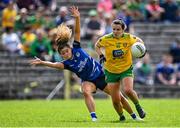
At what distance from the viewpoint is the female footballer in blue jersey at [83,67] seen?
15.6 metres

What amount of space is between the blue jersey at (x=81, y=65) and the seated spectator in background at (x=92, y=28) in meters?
12.6

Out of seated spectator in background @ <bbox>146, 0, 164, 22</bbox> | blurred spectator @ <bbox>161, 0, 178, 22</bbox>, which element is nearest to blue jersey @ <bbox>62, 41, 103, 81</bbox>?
seated spectator in background @ <bbox>146, 0, 164, 22</bbox>

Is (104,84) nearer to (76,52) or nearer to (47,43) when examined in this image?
(76,52)

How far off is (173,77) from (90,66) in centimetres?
1230

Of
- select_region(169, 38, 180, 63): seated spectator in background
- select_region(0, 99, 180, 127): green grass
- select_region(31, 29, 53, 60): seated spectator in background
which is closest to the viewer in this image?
select_region(0, 99, 180, 127): green grass

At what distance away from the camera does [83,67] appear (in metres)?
15.7

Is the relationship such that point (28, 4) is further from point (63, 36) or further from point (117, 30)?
point (117, 30)

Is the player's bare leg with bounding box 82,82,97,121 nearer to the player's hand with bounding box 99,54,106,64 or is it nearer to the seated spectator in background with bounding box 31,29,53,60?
the player's hand with bounding box 99,54,106,64

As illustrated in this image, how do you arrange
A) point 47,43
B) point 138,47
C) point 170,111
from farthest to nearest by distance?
1. point 47,43
2. point 170,111
3. point 138,47

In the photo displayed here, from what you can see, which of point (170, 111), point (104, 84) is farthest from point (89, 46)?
point (104, 84)

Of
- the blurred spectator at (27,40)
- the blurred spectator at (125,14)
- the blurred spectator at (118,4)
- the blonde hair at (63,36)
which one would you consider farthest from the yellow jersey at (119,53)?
the blurred spectator at (118,4)

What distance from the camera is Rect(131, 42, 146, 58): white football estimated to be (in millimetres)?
15320

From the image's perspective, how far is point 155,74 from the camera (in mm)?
27953

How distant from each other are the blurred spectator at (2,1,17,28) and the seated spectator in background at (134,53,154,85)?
4.82m
